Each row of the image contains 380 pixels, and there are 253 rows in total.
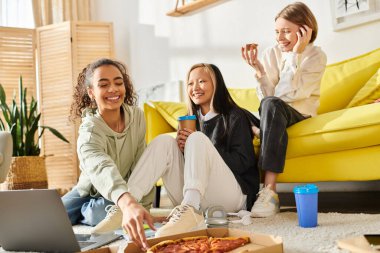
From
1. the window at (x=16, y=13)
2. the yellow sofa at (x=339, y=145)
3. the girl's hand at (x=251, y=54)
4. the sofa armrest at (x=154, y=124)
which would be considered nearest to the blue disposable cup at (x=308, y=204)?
the yellow sofa at (x=339, y=145)

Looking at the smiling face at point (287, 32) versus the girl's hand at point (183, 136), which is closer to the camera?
the girl's hand at point (183, 136)

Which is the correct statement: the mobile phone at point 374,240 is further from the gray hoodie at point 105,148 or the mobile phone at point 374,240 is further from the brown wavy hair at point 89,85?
the brown wavy hair at point 89,85

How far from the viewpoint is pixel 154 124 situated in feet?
8.93

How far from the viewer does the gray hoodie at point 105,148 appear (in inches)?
60.0

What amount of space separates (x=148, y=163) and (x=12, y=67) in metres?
2.95

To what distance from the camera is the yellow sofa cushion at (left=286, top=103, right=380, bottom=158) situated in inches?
70.6

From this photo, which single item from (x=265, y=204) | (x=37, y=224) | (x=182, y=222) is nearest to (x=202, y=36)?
(x=265, y=204)

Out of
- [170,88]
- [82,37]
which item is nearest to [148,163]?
[170,88]

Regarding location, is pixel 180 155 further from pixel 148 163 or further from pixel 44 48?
pixel 44 48

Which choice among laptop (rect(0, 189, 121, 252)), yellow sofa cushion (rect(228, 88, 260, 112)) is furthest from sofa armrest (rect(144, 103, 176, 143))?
laptop (rect(0, 189, 121, 252))

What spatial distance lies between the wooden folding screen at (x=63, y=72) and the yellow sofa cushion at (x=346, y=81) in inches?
95.4

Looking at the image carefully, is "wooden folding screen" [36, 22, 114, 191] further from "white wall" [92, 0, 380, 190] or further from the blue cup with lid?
the blue cup with lid

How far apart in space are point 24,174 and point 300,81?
237cm

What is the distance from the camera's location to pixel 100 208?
1895mm
